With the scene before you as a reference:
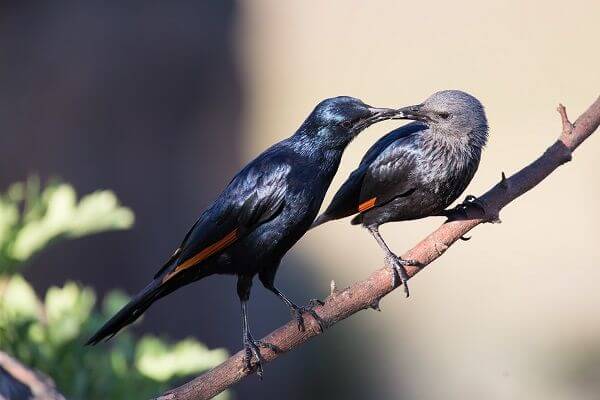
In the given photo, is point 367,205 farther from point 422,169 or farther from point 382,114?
point 382,114

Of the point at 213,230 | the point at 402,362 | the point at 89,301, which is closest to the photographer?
the point at 213,230

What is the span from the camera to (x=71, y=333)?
3.62 metres

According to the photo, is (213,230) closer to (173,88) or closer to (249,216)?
(249,216)

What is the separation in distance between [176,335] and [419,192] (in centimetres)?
346

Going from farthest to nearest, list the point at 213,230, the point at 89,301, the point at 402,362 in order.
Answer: the point at 402,362 → the point at 89,301 → the point at 213,230

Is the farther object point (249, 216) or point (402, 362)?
point (402, 362)

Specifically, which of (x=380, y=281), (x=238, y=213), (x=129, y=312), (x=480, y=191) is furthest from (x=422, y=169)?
(x=480, y=191)

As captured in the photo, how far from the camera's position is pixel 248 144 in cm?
609

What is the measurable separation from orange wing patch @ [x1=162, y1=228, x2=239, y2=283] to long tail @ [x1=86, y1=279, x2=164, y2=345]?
49 millimetres

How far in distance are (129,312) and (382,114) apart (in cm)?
87

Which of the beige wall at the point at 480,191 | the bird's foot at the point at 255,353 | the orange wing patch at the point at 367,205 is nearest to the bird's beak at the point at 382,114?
the orange wing patch at the point at 367,205

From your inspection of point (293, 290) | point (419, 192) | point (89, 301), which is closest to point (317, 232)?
point (293, 290)

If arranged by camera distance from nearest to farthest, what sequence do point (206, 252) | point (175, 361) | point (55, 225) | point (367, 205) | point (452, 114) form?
point (206, 252)
point (452, 114)
point (367, 205)
point (175, 361)
point (55, 225)

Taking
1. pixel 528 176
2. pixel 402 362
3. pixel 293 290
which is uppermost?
pixel 528 176
